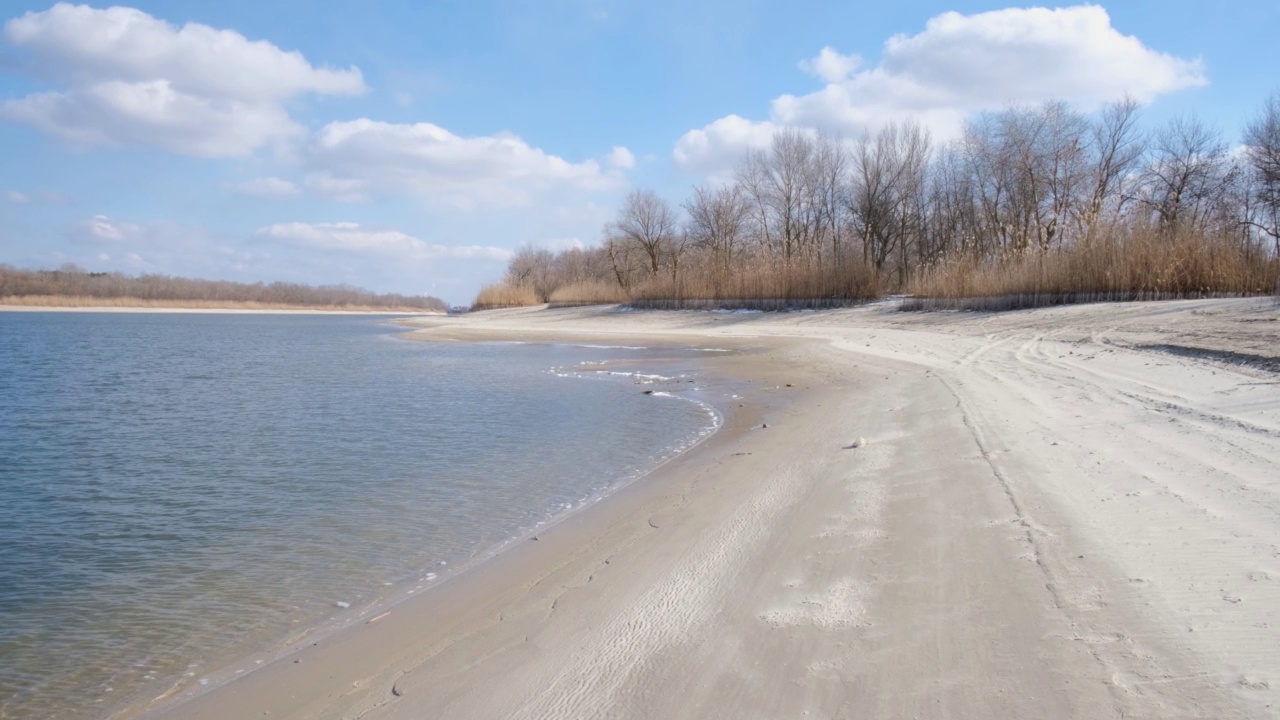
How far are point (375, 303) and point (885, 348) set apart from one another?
151 meters

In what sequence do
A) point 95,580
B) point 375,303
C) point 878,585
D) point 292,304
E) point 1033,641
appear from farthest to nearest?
point 375,303, point 292,304, point 95,580, point 878,585, point 1033,641

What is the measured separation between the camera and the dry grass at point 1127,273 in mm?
15469

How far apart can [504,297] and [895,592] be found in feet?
199

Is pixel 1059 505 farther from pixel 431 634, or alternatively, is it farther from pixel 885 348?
pixel 885 348

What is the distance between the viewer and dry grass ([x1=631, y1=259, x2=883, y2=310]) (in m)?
29.5

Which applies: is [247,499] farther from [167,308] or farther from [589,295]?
[167,308]

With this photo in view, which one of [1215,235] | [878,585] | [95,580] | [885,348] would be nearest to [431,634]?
[878,585]

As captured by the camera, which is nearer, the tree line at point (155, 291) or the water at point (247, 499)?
the water at point (247, 499)

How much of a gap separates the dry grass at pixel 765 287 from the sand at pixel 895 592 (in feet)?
73.3

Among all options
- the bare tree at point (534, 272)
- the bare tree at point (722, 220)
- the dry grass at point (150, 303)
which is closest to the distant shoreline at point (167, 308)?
the dry grass at point (150, 303)

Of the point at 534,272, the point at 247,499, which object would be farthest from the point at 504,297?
the point at 247,499

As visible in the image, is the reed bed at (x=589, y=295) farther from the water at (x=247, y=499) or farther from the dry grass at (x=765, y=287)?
the water at (x=247, y=499)

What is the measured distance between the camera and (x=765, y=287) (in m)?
32.6

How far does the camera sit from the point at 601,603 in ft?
12.5
